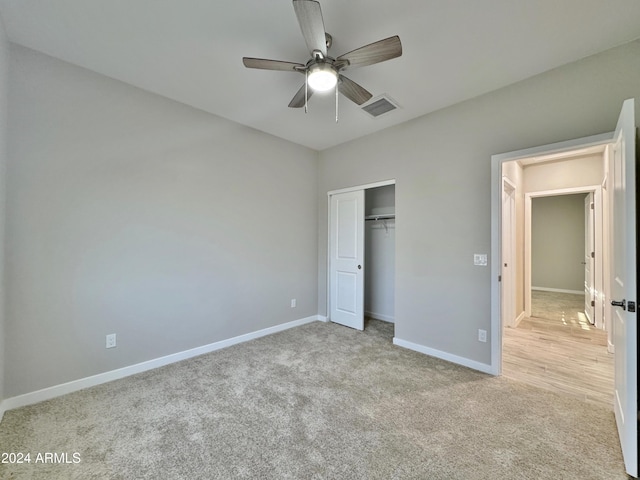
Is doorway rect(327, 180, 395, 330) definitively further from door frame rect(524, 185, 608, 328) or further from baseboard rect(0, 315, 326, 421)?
door frame rect(524, 185, 608, 328)

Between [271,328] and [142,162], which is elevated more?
[142,162]

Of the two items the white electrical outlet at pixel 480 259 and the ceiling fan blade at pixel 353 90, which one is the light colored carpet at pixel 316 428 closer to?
the white electrical outlet at pixel 480 259

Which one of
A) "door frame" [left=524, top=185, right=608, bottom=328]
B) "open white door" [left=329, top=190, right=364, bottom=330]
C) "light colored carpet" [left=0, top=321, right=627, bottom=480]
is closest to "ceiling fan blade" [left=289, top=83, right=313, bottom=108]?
"open white door" [left=329, top=190, right=364, bottom=330]

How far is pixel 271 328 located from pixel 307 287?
88cm

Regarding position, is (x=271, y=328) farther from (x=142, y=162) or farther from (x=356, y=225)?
(x=142, y=162)

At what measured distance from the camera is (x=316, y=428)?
1.87 metres

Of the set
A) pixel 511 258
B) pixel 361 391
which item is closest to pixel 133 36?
pixel 361 391

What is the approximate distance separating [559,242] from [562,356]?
5425 millimetres

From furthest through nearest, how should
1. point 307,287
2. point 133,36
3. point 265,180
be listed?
point 307,287 < point 265,180 < point 133,36

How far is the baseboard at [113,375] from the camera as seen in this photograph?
2.10 m

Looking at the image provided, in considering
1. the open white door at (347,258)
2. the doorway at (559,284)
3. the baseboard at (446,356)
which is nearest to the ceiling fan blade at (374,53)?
the doorway at (559,284)

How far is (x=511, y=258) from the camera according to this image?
13.3 feet

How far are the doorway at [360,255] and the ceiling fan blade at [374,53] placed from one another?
6.40 feet

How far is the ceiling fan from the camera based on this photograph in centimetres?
149
